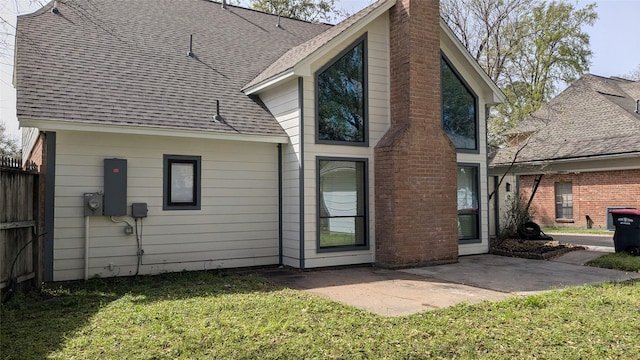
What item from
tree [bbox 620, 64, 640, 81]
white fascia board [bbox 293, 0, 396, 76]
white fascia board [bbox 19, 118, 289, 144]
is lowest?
white fascia board [bbox 19, 118, 289, 144]

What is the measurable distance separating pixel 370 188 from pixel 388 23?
3.58m

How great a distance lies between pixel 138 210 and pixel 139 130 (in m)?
1.42

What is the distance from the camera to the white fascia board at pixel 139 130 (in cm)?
781

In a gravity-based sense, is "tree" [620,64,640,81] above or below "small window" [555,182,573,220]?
above

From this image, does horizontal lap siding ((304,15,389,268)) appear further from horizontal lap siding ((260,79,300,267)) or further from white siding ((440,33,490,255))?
white siding ((440,33,490,255))

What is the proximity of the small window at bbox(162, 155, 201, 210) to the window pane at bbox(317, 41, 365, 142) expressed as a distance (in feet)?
8.41

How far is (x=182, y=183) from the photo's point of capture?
934 cm

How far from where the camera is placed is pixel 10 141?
2984cm

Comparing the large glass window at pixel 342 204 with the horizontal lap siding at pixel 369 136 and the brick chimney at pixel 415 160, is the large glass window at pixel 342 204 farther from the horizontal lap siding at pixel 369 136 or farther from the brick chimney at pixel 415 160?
the brick chimney at pixel 415 160

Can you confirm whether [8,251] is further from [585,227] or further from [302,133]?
[585,227]

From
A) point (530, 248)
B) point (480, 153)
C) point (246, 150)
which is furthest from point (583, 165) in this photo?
point (246, 150)

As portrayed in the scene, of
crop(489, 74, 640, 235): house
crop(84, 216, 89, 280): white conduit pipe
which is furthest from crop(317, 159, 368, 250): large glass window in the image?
crop(489, 74, 640, 235): house

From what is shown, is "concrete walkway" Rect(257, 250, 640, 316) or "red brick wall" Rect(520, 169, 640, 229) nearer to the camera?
"concrete walkway" Rect(257, 250, 640, 316)

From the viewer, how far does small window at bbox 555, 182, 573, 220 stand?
65.4ft
